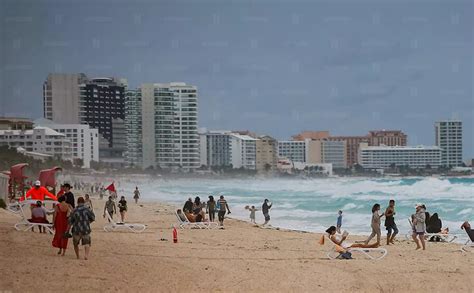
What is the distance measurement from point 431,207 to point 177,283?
24912 mm

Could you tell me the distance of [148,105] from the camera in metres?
67.1

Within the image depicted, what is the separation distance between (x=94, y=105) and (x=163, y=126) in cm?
2131

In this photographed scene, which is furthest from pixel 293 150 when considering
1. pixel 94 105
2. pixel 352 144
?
pixel 94 105

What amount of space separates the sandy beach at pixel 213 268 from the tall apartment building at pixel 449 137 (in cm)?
7841

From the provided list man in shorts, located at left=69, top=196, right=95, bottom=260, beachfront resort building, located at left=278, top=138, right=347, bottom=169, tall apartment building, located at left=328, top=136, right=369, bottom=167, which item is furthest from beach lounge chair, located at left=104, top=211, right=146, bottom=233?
tall apartment building, located at left=328, top=136, right=369, bottom=167

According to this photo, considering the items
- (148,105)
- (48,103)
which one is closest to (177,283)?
(48,103)

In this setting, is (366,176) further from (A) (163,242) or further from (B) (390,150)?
(A) (163,242)

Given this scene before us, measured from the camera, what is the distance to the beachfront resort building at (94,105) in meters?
45.3

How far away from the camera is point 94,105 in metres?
49.2

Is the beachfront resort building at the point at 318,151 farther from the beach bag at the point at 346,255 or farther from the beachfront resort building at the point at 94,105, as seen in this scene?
the beach bag at the point at 346,255

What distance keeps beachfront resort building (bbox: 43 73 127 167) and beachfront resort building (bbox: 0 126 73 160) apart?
1053 millimetres

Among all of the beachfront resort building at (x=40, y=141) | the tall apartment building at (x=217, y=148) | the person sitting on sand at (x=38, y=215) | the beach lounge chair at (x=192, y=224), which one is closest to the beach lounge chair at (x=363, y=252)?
the person sitting on sand at (x=38, y=215)

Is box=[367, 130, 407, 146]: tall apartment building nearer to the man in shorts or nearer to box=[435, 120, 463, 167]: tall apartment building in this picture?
box=[435, 120, 463, 167]: tall apartment building

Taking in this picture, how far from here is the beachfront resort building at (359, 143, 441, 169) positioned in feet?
292
